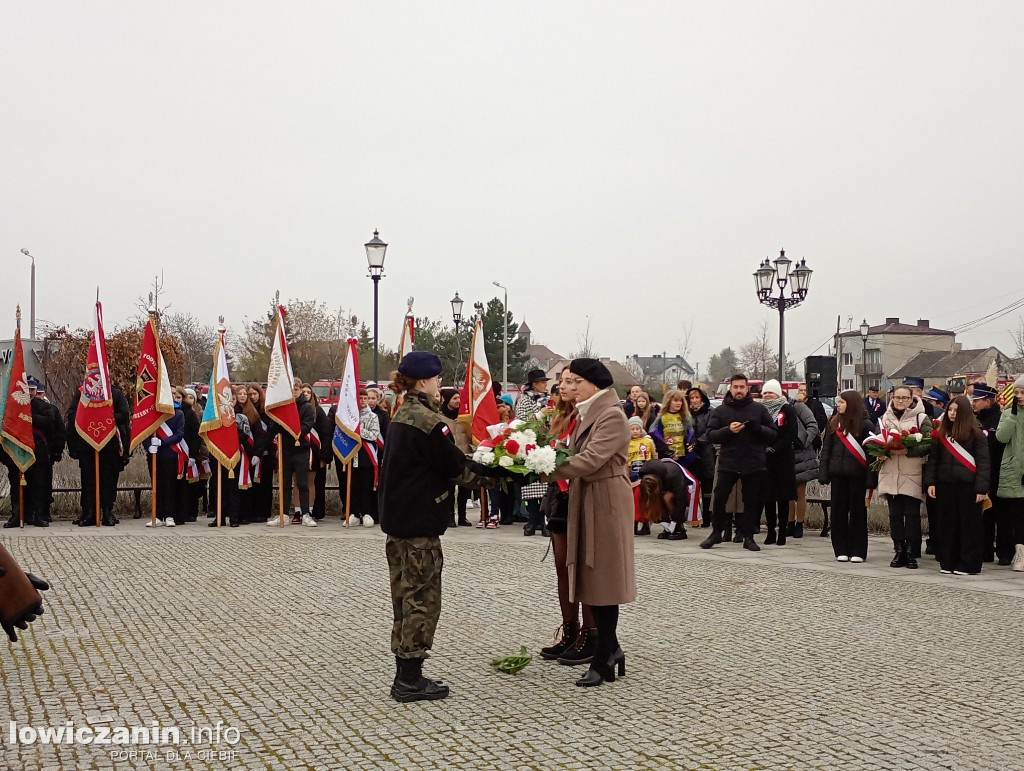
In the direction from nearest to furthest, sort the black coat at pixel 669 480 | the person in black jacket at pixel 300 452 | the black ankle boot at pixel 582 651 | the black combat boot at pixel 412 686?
the black combat boot at pixel 412 686, the black ankle boot at pixel 582 651, the black coat at pixel 669 480, the person in black jacket at pixel 300 452

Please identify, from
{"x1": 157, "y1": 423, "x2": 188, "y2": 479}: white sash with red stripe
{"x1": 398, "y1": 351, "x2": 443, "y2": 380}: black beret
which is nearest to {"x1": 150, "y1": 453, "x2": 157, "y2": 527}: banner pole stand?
{"x1": 157, "y1": 423, "x2": 188, "y2": 479}: white sash with red stripe

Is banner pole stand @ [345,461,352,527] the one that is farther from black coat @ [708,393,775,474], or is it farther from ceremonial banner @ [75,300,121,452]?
black coat @ [708,393,775,474]

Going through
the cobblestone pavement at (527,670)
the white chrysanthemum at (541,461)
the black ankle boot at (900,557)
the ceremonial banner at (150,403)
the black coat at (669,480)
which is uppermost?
the ceremonial banner at (150,403)

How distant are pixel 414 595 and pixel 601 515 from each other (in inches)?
51.7

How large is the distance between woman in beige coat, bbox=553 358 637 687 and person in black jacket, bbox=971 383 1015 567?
6697 mm

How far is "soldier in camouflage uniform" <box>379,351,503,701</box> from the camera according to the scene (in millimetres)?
6617

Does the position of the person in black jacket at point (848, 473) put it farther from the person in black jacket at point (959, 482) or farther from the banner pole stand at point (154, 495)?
the banner pole stand at point (154, 495)

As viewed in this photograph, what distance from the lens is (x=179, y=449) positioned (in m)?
16.3

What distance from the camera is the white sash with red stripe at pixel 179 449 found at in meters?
16.1

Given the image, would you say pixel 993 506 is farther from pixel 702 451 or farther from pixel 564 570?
pixel 564 570

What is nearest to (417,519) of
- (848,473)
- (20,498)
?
(848,473)

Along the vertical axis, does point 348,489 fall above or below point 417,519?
below

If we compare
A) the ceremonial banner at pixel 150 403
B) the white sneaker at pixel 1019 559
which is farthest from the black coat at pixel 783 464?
the ceremonial banner at pixel 150 403

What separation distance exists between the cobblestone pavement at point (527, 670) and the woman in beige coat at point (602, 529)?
36 centimetres
